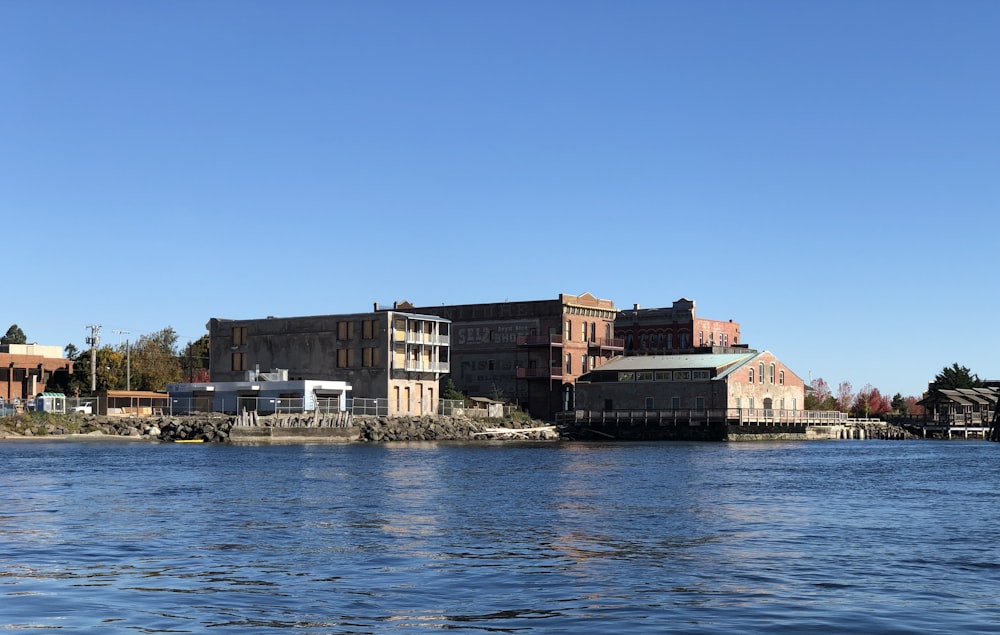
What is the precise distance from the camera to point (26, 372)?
449ft

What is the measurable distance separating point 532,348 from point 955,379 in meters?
70.0

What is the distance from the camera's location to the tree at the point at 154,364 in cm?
14650

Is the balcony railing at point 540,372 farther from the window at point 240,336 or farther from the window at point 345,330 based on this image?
the window at point 240,336

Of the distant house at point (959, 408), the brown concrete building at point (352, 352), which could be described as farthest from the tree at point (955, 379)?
the brown concrete building at point (352, 352)

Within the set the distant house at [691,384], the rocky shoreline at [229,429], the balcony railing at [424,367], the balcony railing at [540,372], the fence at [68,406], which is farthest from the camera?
the balcony railing at [540,372]

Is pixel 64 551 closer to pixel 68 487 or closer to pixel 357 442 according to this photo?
pixel 68 487

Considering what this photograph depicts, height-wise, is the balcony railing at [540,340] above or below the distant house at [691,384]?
above

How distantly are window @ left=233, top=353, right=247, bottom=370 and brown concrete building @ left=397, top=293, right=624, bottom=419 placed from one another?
78.9 feet

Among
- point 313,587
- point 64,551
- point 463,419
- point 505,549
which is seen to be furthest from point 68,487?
point 463,419

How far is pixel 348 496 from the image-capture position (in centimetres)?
4119

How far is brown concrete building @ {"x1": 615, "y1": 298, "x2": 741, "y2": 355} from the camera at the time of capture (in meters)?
141

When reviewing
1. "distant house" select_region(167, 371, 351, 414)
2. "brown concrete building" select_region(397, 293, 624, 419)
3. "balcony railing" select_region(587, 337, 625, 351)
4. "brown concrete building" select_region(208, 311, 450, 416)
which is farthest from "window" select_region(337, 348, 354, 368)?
"balcony railing" select_region(587, 337, 625, 351)

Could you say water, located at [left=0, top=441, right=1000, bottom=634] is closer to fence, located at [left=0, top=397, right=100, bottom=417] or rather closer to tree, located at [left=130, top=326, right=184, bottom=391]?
fence, located at [left=0, top=397, right=100, bottom=417]

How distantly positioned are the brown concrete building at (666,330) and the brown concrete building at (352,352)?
31.2 metres
